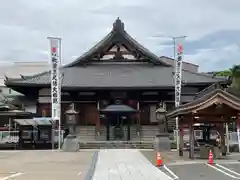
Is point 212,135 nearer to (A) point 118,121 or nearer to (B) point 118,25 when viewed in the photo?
(A) point 118,121

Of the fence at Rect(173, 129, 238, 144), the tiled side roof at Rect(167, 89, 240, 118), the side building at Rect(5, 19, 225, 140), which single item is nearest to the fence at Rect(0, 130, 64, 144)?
the side building at Rect(5, 19, 225, 140)

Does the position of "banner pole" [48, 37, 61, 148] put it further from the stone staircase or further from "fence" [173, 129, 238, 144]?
"fence" [173, 129, 238, 144]

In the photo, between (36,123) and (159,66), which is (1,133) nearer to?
(36,123)

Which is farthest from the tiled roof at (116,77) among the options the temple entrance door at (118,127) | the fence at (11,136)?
the fence at (11,136)

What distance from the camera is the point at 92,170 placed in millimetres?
17125

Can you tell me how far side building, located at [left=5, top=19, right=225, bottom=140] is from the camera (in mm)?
39281

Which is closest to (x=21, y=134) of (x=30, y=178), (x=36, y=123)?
(x=36, y=123)

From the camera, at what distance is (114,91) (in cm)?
4044

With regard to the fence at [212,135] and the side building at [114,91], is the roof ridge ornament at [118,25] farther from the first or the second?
the fence at [212,135]

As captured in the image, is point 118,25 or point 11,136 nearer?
point 11,136

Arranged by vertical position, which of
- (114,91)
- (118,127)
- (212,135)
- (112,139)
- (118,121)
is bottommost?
(112,139)

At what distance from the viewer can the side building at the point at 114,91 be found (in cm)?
3928

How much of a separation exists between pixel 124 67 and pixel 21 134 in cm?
1448

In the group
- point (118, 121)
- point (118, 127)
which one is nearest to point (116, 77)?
point (118, 121)
